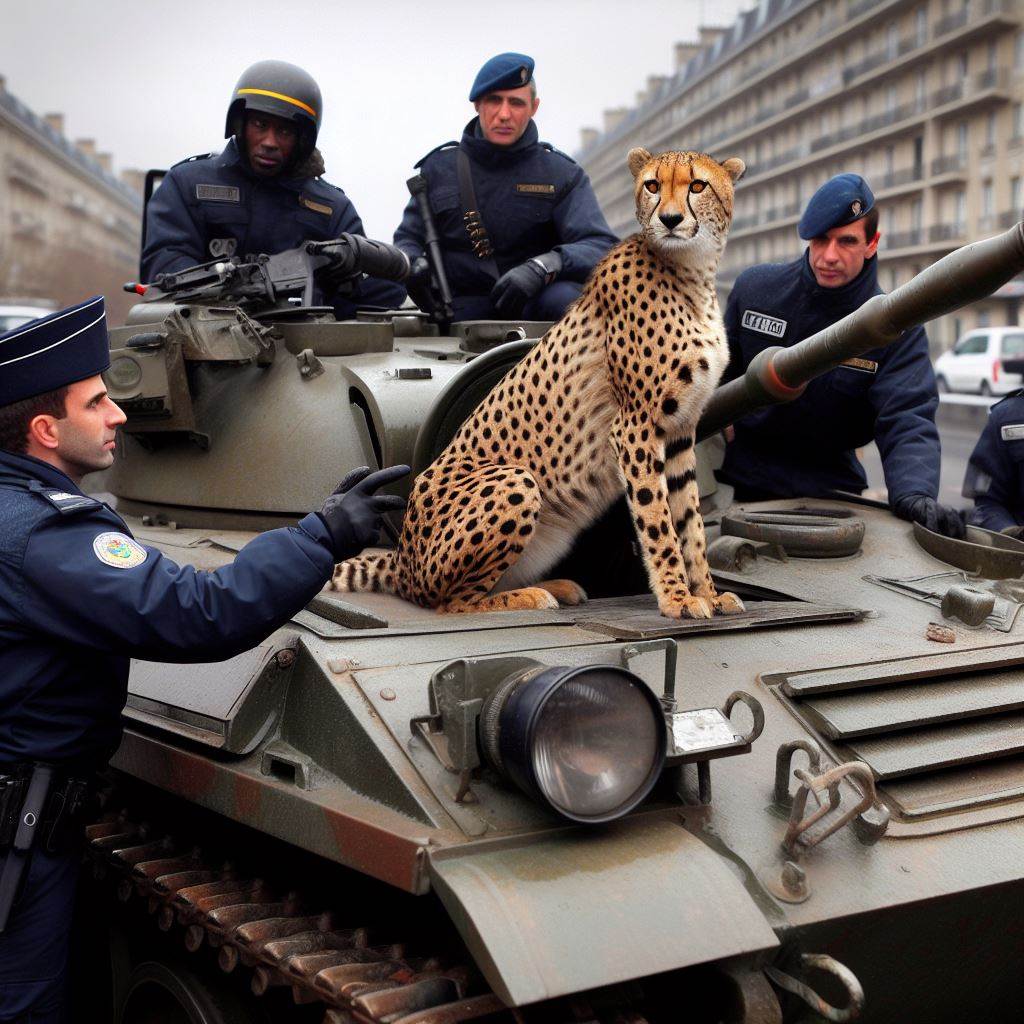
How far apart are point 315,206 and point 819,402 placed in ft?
7.54

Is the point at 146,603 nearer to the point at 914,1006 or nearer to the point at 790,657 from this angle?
the point at 790,657

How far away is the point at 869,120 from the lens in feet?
125

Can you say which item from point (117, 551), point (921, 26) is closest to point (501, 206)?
point (117, 551)

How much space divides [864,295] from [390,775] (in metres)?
3.57

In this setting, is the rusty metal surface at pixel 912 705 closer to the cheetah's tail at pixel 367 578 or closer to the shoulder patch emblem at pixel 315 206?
the cheetah's tail at pixel 367 578

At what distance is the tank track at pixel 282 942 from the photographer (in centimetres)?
264

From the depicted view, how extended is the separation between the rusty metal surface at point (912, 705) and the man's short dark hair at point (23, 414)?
1.87 m

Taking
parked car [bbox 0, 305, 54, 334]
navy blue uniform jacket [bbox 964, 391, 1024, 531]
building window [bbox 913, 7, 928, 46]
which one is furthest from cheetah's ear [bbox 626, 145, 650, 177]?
building window [bbox 913, 7, 928, 46]

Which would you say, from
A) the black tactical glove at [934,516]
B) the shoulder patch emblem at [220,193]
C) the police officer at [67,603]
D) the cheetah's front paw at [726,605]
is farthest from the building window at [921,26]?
the police officer at [67,603]

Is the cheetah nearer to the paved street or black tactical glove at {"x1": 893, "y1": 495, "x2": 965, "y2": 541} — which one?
black tactical glove at {"x1": 893, "y1": 495, "x2": 965, "y2": 541}

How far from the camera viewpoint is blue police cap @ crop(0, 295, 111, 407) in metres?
3.11

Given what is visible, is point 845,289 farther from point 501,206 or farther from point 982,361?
point 982,361

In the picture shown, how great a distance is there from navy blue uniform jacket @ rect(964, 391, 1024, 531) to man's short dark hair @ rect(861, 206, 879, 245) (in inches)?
53.3

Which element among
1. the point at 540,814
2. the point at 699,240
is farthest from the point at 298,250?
the point at 540,814
